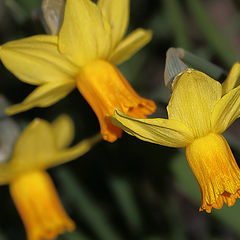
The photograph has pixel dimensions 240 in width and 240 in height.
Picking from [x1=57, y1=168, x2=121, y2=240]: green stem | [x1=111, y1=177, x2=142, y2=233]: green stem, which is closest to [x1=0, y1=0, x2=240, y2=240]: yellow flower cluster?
[x1=57, y1=168, x2=121, y2=240]: green stem

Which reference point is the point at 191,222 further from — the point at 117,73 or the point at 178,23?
the point at 117,73

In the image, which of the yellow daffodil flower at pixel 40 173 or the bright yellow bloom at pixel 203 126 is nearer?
the bright yellow bloom at pixel 203 126

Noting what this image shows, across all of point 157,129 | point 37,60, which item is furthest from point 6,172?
point 157,129

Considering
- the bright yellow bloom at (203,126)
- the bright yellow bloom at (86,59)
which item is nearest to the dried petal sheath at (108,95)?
the bright yellow bloom at (86,59)

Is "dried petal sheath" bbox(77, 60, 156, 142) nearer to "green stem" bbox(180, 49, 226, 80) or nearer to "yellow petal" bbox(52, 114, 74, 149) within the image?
"green stem" bbox(180, 49, 226, 80)

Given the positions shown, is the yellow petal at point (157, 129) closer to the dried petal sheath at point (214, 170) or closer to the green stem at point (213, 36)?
the dried petal sheath at point (214, 170)

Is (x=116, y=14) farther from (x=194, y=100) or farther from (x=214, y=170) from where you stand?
(x=214, y=170)
